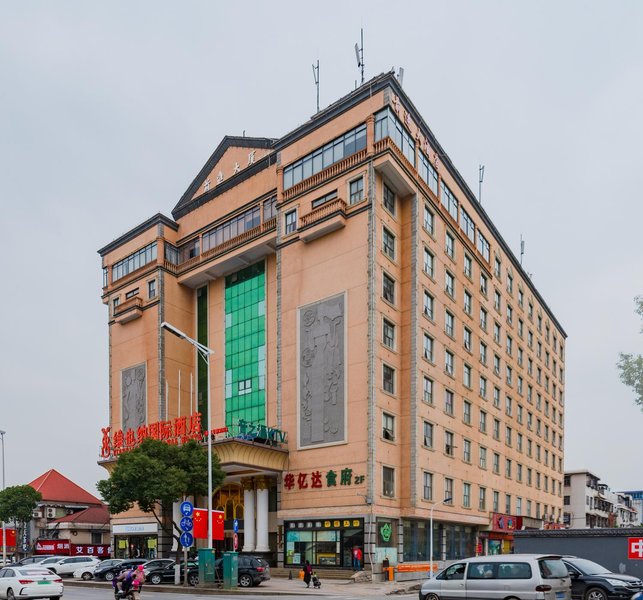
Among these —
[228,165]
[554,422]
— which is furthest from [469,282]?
[554,422]

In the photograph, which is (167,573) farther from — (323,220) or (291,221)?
(291,221)

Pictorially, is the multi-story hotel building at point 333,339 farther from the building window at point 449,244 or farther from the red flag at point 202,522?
the red flag at point 202,522

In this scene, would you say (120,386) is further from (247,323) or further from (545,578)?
(545,578)

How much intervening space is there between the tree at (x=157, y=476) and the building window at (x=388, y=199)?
800 inches

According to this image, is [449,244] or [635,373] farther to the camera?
[449,244]

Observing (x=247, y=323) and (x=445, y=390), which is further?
(x=247, y=323)

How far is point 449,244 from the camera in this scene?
185 feet

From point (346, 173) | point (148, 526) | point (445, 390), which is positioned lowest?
point (148, 526)

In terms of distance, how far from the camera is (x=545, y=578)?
19.6 m

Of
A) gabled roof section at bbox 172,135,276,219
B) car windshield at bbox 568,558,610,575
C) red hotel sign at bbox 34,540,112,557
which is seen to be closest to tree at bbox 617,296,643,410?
car windshield at bbox 568,558,610,575

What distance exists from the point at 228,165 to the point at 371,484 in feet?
103

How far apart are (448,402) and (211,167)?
29.4m

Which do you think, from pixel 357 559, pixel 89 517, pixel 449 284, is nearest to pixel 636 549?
pixel 357 559

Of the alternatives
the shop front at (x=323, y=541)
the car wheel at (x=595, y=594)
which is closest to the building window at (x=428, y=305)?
the shop front at (x=323, y=541)
